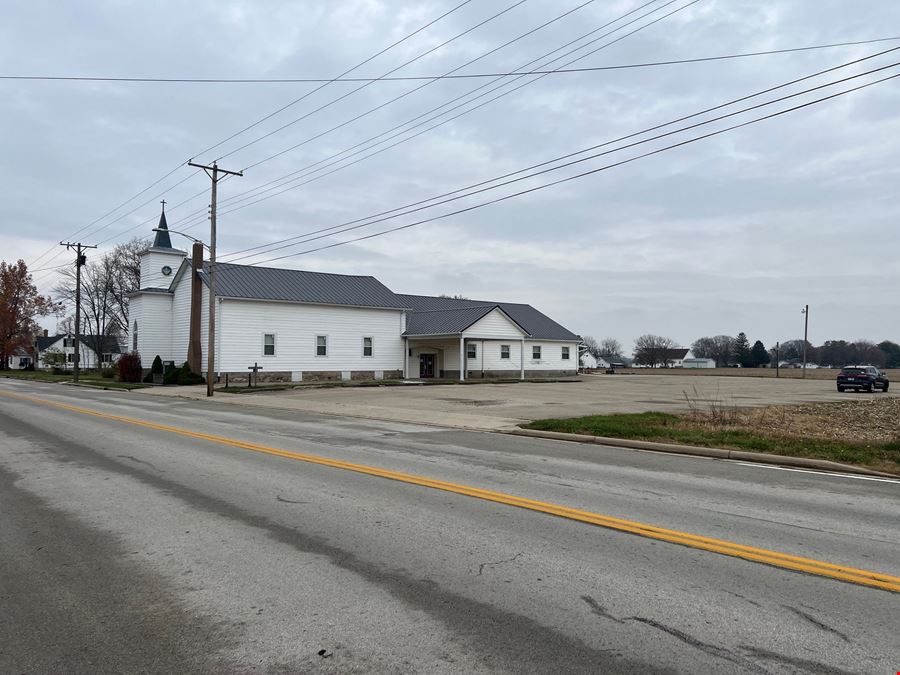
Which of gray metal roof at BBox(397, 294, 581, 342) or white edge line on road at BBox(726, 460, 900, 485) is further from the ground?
gray metal roof at BBox(397, 294, 581, 342)

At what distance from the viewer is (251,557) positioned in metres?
5.18

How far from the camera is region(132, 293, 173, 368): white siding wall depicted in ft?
139

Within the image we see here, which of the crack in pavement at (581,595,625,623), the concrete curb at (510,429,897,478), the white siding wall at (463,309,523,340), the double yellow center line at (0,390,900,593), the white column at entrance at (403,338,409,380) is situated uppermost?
the white siding wall at (463,309,523,340)

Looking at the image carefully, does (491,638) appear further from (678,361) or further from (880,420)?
(678,361)

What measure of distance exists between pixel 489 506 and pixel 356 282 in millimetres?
40333

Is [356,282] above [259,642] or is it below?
above

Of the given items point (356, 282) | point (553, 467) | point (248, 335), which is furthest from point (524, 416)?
point (356, 282)

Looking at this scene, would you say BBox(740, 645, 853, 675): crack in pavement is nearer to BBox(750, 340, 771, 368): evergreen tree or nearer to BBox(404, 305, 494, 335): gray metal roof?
BBox(404, 305, 494, 335): gray metal roof

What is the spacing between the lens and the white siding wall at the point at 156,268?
143 feet

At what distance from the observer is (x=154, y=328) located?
4266 cm

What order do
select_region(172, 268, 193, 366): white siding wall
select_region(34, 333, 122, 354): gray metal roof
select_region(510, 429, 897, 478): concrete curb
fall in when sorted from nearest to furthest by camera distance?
select_region(510, 429, 897, 478): concrete curb < select_region(172, 268, 193, 366): white siding wall < select_region(34, 333, 122, 354): gray metal roof

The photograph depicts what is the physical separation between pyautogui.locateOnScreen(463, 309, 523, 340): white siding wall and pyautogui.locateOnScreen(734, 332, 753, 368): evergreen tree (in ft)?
344

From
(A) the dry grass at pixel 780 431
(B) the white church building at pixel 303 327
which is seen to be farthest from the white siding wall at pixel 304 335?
(A) the dry grass at pixel 780 431

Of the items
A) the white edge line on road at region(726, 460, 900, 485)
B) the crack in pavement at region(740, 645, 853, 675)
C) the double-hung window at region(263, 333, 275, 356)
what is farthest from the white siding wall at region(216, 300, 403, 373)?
the crack in pavement at region(740, 645, 853, 675)
